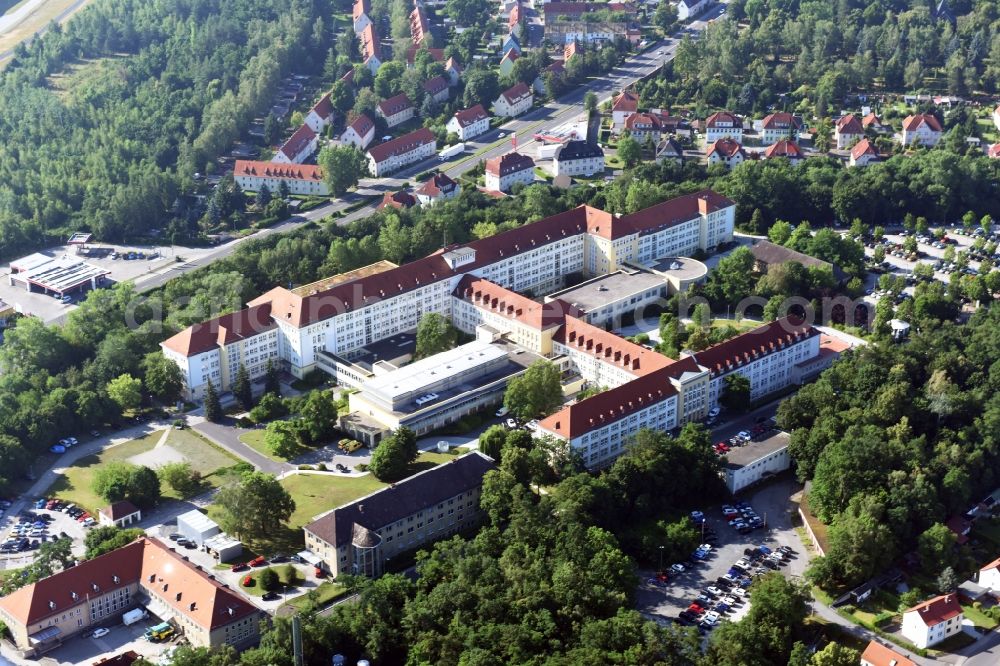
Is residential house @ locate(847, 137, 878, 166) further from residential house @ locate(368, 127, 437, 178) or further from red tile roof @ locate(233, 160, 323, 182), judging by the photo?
red tile roof @ locate(233, 160, 323, 182)

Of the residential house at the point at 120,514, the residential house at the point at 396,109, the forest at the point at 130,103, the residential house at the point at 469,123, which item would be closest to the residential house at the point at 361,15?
the forest at the point at 130,103

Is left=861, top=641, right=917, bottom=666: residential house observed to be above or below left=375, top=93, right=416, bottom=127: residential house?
below

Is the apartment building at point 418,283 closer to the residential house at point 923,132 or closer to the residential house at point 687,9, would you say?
the residential house at point 923,132

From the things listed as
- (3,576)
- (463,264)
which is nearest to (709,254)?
(463,264)

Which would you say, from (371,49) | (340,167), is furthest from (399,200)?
(371,49)

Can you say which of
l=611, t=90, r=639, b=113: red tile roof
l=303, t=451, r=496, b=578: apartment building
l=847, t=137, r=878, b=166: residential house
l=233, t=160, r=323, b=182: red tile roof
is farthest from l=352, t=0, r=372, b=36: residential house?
l=303, t=451, r=496, b=578: apartment building

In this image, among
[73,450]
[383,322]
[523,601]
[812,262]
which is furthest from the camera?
[812,262]

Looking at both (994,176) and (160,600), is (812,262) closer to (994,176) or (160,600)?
(994,176)
